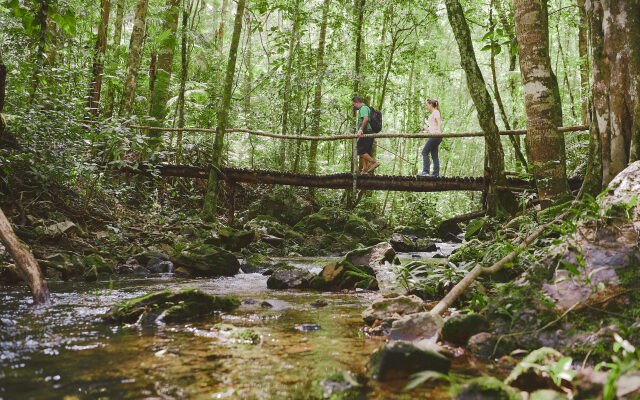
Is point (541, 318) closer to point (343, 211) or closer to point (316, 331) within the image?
point (316, 331)

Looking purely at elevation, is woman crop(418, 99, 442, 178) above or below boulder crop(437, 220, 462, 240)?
above

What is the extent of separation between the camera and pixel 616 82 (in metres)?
3.45

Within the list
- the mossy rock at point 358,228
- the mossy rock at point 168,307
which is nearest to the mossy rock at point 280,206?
the mossy rock at point 358,228

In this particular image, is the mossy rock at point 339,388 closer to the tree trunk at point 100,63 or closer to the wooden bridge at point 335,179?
the wooden bridge at point 335,179

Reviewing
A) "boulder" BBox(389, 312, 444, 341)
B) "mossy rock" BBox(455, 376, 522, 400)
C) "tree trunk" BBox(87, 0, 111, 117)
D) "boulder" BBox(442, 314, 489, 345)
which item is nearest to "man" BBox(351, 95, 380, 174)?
"tree trunk" BBox(87, 0, 111, 117)

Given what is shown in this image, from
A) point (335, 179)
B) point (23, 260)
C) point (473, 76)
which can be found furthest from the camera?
point (335, 179)

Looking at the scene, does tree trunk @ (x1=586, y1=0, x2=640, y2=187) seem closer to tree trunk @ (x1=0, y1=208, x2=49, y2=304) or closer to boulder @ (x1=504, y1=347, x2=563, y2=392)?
boulder @ (x1=504, y1=347, x2=563, y2=392)

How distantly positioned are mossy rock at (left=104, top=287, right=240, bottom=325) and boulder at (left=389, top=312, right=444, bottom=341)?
1463 millimetres

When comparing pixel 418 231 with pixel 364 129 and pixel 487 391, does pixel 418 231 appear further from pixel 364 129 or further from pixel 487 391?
pixel 487 391

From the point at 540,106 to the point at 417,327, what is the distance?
3.41 m

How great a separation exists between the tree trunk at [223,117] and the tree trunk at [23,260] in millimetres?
5362

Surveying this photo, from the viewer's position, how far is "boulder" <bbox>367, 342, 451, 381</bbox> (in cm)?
204

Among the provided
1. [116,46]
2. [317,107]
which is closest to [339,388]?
[317,107]

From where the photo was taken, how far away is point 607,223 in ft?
8.80
